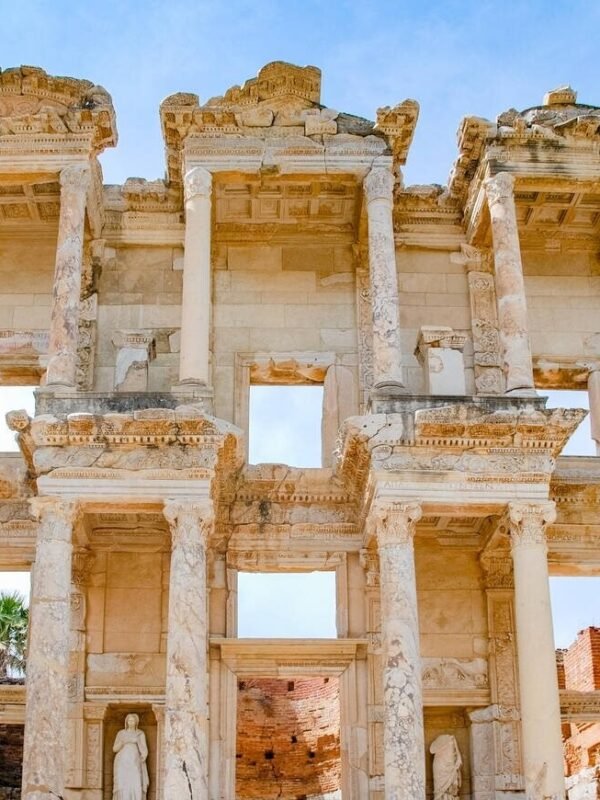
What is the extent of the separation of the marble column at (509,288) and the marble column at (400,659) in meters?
2.40

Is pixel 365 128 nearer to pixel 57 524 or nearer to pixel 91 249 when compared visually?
pixel 91 249

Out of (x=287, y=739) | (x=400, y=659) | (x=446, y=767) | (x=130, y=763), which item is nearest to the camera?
(x=400, y=659)

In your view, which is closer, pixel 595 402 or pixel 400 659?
pixel 400 659

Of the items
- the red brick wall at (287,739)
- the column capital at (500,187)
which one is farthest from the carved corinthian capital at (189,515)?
the red brick wall at (287,739)

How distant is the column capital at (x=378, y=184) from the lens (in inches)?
671

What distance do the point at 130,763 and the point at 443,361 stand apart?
6.94 meters

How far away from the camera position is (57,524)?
1462 centimetres

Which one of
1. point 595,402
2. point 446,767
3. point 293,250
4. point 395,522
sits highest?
point 293,250

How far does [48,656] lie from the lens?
13953 mm

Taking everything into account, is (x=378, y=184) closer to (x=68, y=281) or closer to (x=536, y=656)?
(x=68, y=281)

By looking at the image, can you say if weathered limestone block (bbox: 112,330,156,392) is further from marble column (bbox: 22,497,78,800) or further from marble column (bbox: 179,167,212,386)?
marble column (bbox: 22,497,78,800)

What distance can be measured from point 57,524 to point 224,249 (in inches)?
237

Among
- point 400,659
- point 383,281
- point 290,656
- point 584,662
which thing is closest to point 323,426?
point 383,281

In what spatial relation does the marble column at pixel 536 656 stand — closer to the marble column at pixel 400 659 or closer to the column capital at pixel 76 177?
the marble column at pixel 400 659
